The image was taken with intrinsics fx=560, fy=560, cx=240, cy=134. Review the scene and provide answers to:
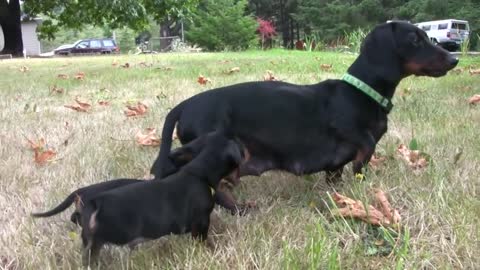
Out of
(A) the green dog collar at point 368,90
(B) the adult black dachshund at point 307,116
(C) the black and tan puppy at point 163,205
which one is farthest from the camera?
(A) the green dog collar at point 368,90

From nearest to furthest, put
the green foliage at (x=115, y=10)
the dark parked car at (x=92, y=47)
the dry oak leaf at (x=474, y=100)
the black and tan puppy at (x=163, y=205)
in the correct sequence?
the black and tan puppy at (x=163, y=205) → the dry oak leaf at (x=474, y=100) → the green foliage at (x=115, y=10) → the dark parked car at (x=92, y=47)

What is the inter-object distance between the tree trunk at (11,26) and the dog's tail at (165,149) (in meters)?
23.9

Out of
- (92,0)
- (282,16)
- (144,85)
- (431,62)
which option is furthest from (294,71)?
(282,16)

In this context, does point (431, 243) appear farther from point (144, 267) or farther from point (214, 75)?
point (214, 75)

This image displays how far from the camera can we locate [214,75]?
7992 millimetres

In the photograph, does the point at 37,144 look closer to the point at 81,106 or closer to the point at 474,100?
the point at 81,106

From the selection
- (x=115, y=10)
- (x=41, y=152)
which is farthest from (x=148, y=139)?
(x=115, y=10)

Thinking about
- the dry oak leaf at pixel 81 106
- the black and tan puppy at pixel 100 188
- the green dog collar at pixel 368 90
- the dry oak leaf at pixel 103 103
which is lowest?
the dry oak leaf at pixel 103 103

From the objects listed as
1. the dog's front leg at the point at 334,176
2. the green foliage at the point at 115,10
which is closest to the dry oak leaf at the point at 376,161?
the dog's front leg at the point at 334,176

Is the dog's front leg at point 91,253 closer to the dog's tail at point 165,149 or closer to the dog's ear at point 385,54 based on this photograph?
the dog's tail at point 165,149

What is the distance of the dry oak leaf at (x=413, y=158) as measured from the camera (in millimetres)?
2884

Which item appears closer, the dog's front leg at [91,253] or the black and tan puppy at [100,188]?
the dog's front leg at [91,253]

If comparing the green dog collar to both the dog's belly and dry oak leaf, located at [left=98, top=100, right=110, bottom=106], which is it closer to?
the dog's belly

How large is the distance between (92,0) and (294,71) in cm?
1047
